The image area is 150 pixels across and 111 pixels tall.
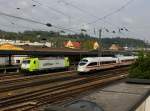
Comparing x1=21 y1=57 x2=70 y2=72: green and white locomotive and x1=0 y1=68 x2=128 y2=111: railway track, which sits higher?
x1=21 y1=57 x2=70 y2=72: green and white locomotive

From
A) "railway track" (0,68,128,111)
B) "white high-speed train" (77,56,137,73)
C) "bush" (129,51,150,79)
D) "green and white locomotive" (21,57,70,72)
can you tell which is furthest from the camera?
"white high-speed train" (77,56,137,73)

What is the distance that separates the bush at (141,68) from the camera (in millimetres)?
21819

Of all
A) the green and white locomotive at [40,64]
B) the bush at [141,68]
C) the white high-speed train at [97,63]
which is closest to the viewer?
the bush at [141,68]

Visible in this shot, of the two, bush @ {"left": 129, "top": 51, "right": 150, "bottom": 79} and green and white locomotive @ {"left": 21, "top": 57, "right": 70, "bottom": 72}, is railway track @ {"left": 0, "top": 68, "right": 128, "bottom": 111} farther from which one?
green and white locomotive @ {"left": 21, "top": 57, "right": 70, "bottom": 72}

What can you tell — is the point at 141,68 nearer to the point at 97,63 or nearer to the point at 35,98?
the point at 35,98

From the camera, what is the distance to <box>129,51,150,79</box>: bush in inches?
859

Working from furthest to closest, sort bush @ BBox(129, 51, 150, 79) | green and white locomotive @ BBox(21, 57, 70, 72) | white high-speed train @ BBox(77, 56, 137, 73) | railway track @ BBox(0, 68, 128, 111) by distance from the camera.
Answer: white high-speed train @ BBox(77, 56, 137, 73) < green and white locomotive @ BBox(21, 57, 70, 72) < railway track @ BBox(0, 68, 128, 111) < bush @ BBox(129, 51, 150, 79)

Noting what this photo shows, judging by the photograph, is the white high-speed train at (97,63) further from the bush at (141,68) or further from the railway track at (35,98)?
the bush at (141,68)

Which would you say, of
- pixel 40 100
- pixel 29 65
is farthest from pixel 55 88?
pixel 29 65

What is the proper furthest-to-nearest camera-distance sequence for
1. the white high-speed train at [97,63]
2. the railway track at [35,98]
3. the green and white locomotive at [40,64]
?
1. the white high-speed train at [97,63]
2. the green and white locomotive at [40,64]
3. the railway track at [35,98]

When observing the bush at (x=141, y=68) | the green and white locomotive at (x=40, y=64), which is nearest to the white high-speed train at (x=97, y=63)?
the green and white locomotive at (x=40, y=64)

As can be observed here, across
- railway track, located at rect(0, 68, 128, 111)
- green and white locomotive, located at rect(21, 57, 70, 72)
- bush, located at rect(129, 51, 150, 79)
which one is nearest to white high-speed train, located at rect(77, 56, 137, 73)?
green and white locomotive, located at rect(21, 57, 70, 72)

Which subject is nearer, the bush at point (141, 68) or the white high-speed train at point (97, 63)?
the bush at point (141, 68)

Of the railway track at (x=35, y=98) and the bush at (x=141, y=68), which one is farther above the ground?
the bush at (x=141, y=68)
